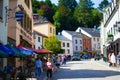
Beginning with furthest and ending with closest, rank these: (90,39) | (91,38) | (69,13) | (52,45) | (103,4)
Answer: (103,4) < (69,13) < (91,38) < (90,39) < (52,45)

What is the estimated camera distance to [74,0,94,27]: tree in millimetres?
127375

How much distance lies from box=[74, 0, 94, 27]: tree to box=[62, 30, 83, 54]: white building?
12391 mm

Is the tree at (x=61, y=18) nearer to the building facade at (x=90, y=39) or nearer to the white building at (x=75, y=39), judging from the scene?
the building facade at (x=90, y=39)

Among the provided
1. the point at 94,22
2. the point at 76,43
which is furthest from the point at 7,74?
the point at 94,22

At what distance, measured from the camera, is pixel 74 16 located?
12606cm

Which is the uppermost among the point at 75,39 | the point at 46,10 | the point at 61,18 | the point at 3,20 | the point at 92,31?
the point at 46,10

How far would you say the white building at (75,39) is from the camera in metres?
110

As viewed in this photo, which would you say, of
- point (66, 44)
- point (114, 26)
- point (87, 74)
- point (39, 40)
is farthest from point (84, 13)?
point (87, 74)

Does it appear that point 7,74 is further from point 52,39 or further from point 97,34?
point 97,34

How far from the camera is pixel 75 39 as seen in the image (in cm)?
11275

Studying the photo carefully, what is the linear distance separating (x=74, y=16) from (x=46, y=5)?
592 inches

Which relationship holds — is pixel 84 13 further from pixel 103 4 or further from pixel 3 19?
pixel 3 19

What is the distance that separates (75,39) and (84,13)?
1994 centimetres

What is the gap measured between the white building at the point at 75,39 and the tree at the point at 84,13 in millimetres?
12391
